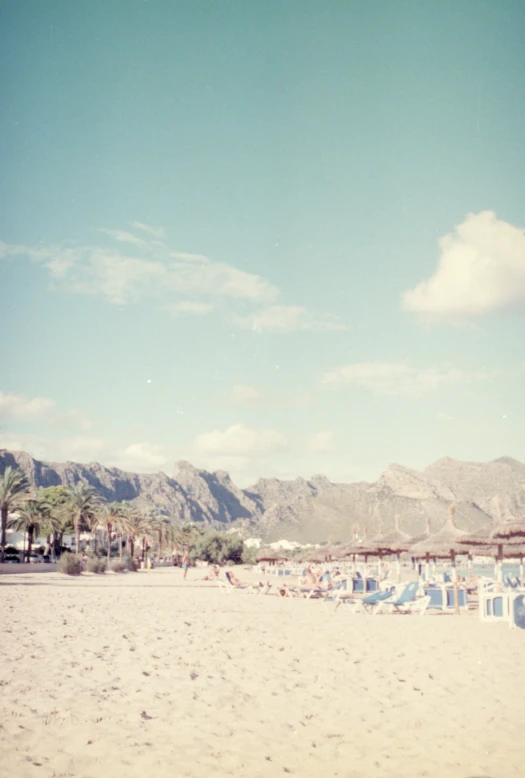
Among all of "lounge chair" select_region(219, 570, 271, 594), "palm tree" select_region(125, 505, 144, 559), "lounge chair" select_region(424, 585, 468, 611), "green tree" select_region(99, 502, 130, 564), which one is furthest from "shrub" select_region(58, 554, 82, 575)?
"lounge chair" select_region(424, 585, 468, 611)

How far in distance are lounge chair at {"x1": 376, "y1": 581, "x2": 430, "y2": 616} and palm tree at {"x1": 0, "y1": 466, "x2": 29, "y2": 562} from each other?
86.7ft

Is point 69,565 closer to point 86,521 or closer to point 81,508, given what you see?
point 81,508

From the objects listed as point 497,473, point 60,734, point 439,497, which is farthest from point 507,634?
point 497,473

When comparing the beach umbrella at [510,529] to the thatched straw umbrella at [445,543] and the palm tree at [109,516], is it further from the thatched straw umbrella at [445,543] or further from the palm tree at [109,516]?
the palm tree at [109,516]

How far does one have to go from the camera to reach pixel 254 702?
5.95 metres

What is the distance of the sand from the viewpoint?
14.4ft

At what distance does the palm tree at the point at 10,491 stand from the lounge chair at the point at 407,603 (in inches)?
1041

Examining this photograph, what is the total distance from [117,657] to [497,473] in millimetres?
155209

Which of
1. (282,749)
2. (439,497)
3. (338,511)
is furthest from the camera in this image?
(439,497)

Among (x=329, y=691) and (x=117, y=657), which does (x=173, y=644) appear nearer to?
(x=117, y=657)

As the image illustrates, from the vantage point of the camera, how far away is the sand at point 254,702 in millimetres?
4375

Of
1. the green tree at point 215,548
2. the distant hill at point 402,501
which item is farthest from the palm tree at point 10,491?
the distant hill at point 402,501

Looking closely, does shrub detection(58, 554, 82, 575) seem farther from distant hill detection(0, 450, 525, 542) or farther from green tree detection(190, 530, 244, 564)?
distant hill detection(0, 450, 525, 542)

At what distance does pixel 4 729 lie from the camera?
4.75 meters
